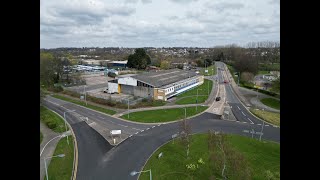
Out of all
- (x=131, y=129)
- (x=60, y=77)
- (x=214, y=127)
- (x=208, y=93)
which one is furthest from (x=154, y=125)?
(x=60, y=77)

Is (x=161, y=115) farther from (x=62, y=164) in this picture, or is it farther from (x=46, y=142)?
(x=62, y=164)

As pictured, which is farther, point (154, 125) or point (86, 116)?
point (86, 116)

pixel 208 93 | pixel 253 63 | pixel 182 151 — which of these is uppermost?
pixel 253 63

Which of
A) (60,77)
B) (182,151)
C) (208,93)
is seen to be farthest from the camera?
(60,77)

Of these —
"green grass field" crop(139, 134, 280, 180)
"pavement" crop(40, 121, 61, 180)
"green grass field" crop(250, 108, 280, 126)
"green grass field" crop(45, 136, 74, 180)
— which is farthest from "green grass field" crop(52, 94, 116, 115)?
"green grass field" crop(250, 108, 280, 126)

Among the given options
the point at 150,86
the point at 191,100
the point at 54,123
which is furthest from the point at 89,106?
the point at 191,100
